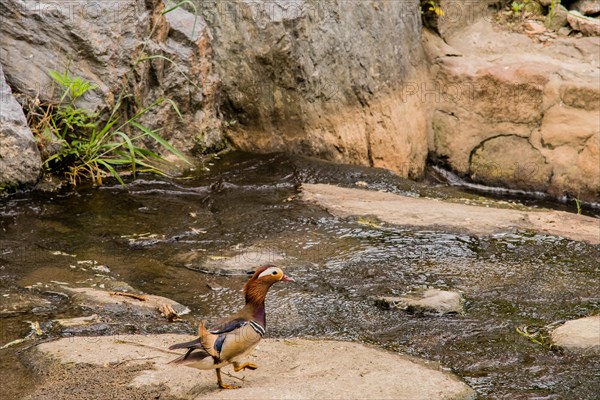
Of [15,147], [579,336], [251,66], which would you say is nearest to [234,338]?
[579,336]

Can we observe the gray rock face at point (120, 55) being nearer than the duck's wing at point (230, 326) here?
No

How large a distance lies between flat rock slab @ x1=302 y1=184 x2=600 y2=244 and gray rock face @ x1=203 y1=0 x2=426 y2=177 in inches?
48.9

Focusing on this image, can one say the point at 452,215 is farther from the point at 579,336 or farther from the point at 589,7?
the point at 589,7

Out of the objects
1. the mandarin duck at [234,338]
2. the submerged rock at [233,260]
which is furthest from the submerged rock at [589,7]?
the mandarin duck at [234,338]

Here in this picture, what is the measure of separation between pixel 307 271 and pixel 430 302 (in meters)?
0.87

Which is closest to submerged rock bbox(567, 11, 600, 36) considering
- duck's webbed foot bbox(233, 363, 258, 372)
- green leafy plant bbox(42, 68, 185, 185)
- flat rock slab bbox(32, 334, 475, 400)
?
green leafy plant bbox(42, 68, 185, 185)

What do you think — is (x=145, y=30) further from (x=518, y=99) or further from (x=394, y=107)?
(x=518, y=99)

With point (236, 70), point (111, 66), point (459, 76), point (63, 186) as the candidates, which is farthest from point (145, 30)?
point (459, 76)

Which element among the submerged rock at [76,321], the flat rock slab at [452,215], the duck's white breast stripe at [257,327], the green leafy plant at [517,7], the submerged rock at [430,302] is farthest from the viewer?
the green leafy plant at [517,7]

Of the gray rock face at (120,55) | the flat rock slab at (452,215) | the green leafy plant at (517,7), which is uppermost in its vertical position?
the green leafy plant at (517,7)

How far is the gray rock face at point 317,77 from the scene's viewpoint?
7.54m

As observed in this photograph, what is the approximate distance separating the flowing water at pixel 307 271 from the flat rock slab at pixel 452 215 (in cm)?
14

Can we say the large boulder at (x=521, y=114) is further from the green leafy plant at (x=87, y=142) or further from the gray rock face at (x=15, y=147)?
the gray rock face at (x=15, y=147)

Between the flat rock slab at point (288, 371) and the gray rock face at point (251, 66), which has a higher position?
the gray rock face at point (251, 66)
